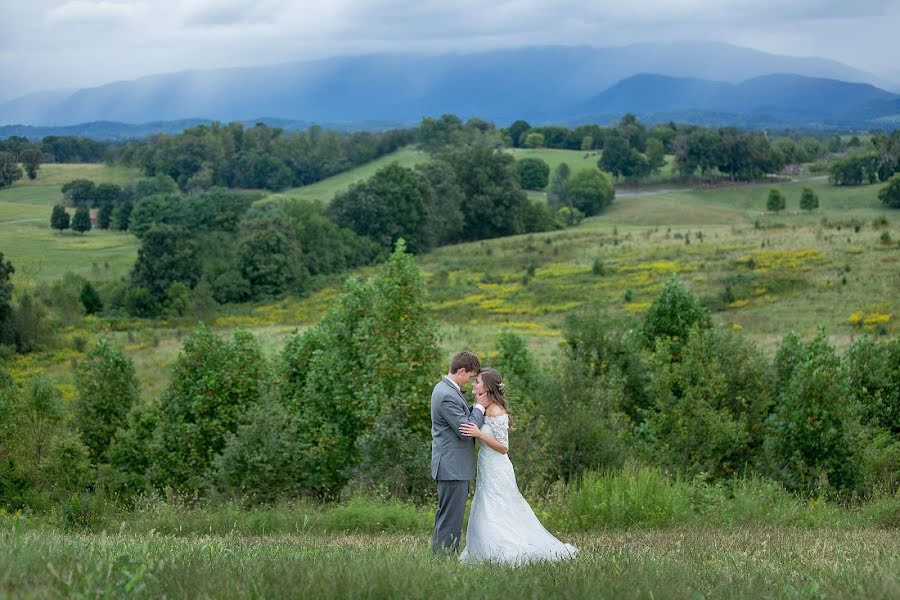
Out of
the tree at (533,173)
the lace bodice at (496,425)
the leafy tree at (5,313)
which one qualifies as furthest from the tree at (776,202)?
the lace bodice at (496,425)

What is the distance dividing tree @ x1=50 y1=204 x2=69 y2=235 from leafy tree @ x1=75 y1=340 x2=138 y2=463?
8024cm

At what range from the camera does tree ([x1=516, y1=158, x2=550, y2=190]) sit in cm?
15638

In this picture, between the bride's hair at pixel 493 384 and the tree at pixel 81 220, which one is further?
the tree at pixel 81 220

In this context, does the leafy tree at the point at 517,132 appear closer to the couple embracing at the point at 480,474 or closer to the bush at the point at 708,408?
the bush at the point at 708,408

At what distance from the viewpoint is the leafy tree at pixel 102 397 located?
107 ft

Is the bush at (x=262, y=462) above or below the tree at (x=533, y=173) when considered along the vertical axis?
below

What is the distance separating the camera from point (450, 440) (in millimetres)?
9578

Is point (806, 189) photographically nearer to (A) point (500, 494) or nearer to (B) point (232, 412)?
(B) point (232, 412)

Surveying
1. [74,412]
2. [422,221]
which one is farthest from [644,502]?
[422,221]

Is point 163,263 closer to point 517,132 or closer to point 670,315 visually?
point 670,315

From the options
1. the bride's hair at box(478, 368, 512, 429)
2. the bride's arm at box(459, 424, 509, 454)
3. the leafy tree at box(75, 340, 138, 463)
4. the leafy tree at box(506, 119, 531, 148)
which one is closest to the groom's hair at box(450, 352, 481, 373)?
the bride's hair at box(478, 368, 512, 429)

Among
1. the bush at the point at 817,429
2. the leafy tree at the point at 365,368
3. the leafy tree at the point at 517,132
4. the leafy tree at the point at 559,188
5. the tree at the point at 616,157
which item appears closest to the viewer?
the bush at the point at 817,429

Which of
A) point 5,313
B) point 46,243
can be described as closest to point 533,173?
point 46,243

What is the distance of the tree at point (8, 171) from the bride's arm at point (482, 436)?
128 m
